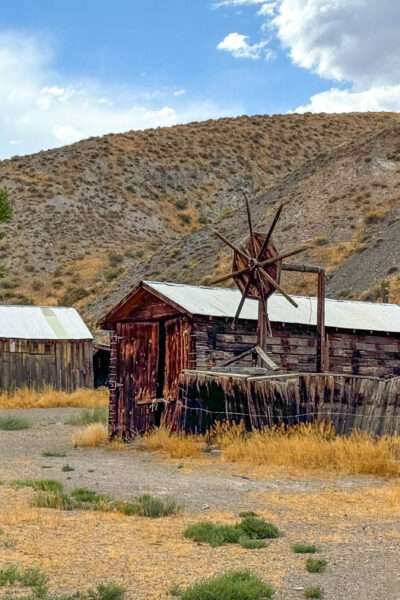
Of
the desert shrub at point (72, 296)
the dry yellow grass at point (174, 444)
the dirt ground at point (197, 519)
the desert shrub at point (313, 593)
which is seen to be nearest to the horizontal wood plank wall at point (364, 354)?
the dry yellow grass at point (174, 444)

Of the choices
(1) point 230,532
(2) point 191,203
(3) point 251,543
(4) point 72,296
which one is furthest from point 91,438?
(2) point 191,203

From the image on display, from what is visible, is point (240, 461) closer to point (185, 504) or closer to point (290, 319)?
point (185, 504)

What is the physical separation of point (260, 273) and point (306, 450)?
19.1ft

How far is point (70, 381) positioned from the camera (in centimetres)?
3419

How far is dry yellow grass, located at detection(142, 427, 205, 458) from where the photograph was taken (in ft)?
56.0

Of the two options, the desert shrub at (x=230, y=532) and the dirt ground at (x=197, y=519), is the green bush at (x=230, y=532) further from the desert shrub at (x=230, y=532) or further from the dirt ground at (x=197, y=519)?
the dirt ground at (x=197, y=519)

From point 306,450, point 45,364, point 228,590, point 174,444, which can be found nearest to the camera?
point 228,590

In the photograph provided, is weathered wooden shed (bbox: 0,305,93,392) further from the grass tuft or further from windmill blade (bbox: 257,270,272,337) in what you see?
the grass tuft

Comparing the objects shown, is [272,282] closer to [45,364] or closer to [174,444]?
[174,444]

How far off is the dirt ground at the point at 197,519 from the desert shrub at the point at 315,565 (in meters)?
0.06

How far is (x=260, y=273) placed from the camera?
65.7 ft

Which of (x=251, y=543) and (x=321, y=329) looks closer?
(x=251, y=543)

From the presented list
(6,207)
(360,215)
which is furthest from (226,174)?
(6,207)

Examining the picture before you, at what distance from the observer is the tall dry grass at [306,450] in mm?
14742
